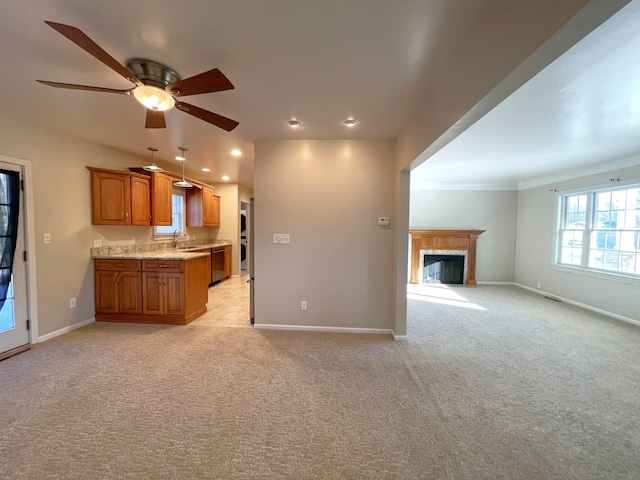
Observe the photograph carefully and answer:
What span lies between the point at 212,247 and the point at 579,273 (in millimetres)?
7329

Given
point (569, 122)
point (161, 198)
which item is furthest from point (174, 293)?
point (569, 122)

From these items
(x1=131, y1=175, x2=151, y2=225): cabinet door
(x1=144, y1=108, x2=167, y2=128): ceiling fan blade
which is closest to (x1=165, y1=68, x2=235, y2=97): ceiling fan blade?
(x1=144, y1=108, x2=167, y2=128): ceiling fan blade

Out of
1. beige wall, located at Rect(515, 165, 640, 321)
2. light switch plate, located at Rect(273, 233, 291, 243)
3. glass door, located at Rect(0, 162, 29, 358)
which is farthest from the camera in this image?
beige wall, located at Rect(515, 165, 640, 321)

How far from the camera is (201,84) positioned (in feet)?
5.43

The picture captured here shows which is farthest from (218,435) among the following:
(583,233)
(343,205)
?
(583,233)

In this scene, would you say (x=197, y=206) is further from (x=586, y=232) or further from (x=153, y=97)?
(x=586, y=232)

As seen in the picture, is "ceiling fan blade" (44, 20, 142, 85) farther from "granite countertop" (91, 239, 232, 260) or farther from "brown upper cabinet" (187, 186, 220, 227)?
"brown upper cabinet" (187, 186, 220, 227)

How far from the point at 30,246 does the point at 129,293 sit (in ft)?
3.84

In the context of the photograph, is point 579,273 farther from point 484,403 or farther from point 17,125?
point 17,125

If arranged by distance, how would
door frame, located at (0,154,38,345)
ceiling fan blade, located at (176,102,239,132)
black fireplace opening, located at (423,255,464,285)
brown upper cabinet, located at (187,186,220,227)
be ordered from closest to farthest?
1. ceiling fan blade, located at (176,102,239,132)
2. door frame, located at (0,154,38,345)
3. brown upper cabinet, located at (187,186,220,227)
4. black fireplace opening, located at (423,255,464,285)

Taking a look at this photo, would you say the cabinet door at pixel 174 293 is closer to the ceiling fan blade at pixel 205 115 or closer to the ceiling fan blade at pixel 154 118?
the ceiling fan blade at pixel 154 118

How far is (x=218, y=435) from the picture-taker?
5.66ft

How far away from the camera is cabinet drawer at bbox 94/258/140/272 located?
3.68 m

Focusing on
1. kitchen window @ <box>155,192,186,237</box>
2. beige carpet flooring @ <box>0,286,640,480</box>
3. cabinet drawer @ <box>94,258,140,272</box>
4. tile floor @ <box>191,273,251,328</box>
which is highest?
kitchen window @ <box>155,192,186,237</box>
